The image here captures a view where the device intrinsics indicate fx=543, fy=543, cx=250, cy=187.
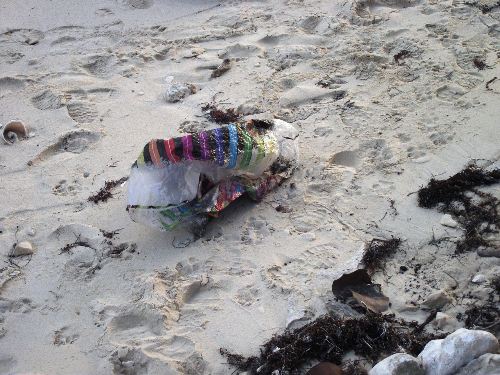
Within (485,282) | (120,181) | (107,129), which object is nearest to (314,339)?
(485,282)

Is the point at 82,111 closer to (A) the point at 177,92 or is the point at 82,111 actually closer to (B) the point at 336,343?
(A) the point at 177,92

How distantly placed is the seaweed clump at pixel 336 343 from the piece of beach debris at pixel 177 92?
2507mm

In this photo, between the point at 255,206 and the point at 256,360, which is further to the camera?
the point at 255,206

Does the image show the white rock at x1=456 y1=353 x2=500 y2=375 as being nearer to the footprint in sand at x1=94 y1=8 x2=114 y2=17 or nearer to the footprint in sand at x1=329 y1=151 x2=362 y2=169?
the footprint in sand at x1=329 y1=151 x2=362 y2=169

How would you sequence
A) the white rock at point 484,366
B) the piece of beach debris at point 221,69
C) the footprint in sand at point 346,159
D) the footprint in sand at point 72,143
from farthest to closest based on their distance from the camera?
the piece of beach debris at point 221,69 < the footprint in sand at point 72,143 < the footprint in sand at point 346,159 < the white rock at point 484,366

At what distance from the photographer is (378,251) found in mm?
2883

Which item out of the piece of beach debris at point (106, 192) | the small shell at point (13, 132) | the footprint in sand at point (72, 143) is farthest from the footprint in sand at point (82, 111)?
the piece of beach debris at point (106, 192)

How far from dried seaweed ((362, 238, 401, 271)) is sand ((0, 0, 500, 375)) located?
0.06m

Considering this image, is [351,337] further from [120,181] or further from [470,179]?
[120,181]

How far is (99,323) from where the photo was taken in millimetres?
2811

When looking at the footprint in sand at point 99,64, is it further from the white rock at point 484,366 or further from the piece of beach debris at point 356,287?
the white rock at point 484,366

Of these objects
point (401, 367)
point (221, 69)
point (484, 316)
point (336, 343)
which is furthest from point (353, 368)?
point (221, 69)

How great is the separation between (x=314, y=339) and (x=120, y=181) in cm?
190

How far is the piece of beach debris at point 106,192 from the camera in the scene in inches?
143
